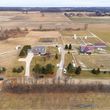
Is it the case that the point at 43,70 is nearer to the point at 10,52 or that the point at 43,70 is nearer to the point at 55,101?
the point at 55,101

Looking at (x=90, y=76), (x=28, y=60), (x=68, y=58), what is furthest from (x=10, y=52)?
(x=90, y=76)

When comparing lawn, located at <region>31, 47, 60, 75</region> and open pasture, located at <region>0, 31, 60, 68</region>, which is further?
open pasture, located at <region>0, 31, 60, 68</region>

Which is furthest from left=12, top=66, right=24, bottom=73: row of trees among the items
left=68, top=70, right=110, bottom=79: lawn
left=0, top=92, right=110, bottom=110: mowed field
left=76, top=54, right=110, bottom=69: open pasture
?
left=76, top=54, right=110, bottom=69: open pasture

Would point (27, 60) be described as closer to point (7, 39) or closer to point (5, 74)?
point (5, 74)

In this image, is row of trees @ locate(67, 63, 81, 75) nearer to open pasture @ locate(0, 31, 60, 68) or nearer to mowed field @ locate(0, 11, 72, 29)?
open pasture @ locate(0, 31, 60, 68)

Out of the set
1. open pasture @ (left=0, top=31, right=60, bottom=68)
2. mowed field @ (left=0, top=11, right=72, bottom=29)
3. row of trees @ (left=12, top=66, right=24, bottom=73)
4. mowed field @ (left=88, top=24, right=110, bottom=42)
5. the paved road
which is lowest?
mowed field @ (left=0, top=11, right=72, bottom=29)

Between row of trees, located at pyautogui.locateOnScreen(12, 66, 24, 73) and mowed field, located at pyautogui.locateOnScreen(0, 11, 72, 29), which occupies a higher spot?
row of trees, located at pyautogui.locateOnScreen(12, 66, 24, 73)

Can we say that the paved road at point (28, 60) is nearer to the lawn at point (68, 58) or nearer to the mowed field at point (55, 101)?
the lawn at point (68, 58)

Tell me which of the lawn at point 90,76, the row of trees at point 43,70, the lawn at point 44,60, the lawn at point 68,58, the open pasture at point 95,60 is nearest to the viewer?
the lawn at point 90,76

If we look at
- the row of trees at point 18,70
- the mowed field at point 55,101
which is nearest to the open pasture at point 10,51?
the row of trees at point 18,70
